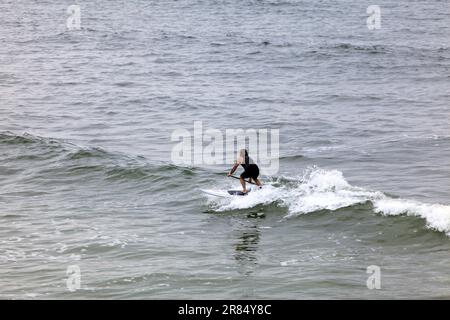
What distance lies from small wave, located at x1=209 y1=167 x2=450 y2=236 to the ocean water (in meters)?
0.07

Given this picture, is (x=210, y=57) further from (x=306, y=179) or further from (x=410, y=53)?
(x=306, y=179)

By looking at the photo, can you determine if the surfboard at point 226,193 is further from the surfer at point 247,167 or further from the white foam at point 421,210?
the white foam at point 421,210

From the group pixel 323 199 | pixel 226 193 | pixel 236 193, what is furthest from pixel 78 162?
pixel 323 199

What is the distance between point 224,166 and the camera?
26281 mm

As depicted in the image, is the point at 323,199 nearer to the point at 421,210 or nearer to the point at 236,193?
the point at 236,193

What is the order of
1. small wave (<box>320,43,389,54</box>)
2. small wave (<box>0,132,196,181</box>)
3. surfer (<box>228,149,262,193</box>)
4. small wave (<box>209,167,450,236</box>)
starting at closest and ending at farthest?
small wave (<box>209,167,450,236</box>), surfer (<box>228,149,262,193</box>), small wave (<box>0,132,196,181</box>), small wave (<box>320,43,389,54</box>)

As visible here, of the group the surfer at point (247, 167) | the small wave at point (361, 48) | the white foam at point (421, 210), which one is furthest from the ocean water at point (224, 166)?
the surfer at point (247, 167)

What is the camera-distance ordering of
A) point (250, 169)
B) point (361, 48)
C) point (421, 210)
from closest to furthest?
point (421, 210), point (250, 169), point (361, 48)

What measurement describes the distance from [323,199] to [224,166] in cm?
582

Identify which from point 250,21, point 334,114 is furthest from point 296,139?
point 250,21

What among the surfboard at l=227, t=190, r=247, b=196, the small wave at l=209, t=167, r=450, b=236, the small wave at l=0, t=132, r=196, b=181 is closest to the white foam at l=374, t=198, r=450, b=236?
the small wave at l=209, t=167, r=450, b=236

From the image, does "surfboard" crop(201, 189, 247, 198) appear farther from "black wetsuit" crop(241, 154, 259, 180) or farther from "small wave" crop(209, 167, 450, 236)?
"black wetsuit" crop(241, 154, 259, 180)

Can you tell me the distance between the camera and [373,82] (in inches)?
1571

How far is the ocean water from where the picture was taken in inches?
637
